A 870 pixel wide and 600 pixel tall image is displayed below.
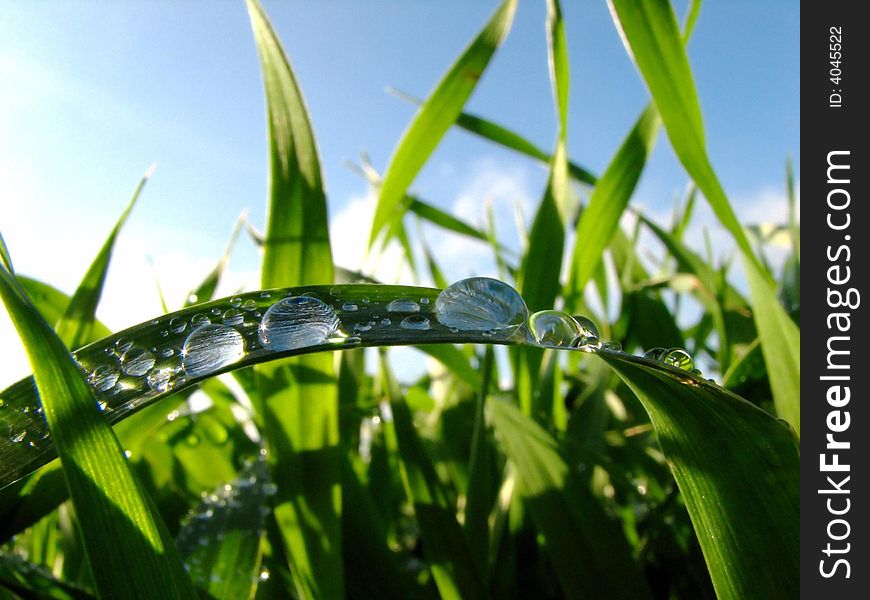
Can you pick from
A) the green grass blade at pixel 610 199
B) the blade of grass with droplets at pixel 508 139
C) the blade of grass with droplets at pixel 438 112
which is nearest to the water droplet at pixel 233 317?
the blade of grass with droplets at pixel 438 112

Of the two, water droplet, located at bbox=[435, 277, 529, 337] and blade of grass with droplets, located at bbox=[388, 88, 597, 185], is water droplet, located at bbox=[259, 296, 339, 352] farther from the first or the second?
blade of grass with droplets, located at bbox=[388, 88, 597, 185]

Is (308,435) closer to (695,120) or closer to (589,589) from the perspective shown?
(589,589)

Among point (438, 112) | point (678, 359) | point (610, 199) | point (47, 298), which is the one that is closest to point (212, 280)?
point (47, 298)

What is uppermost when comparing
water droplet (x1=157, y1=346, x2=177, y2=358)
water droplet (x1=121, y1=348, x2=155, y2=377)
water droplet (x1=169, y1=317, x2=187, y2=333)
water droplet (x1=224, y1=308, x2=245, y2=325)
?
water droplet (x1=224, y1=308, x2=245, y2=325)

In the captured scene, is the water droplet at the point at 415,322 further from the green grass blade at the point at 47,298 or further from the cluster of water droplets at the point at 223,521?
the green grass blade at the point at 47,298

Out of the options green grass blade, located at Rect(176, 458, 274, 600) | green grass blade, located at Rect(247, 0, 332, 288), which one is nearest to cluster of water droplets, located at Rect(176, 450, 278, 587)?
green grass blade, located at Rect(176, 458, 274, 600)

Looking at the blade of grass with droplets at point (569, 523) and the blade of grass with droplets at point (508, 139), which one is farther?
the blade of grass with droplets at point (508, 139)

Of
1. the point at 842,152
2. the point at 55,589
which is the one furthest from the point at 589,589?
the point at 842,152
